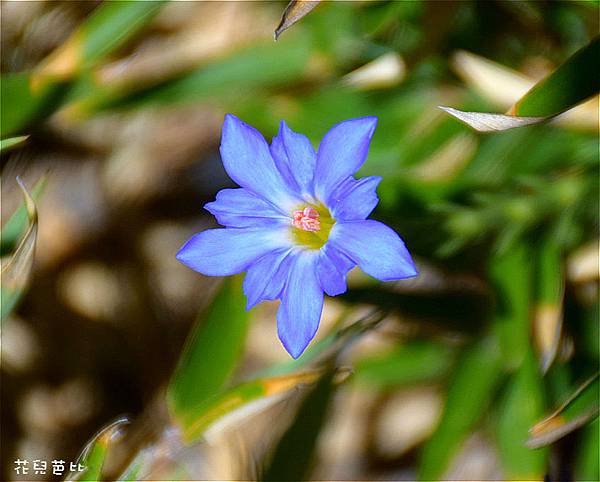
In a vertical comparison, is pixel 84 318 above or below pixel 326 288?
below

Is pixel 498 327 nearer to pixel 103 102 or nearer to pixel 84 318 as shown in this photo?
pixel 103 102

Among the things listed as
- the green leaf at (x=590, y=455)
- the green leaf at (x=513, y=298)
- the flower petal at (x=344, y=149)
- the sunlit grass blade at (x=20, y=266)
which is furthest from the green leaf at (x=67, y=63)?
the green leaf at (x=590, y=455)

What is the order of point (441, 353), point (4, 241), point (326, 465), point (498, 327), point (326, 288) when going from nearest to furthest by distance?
point (326, 288)
point (4, 241)
point (498, 327)
point (441, 353)
point (326, 465)

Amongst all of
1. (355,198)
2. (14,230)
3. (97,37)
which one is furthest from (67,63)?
(355,198)

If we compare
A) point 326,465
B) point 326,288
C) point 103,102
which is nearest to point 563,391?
point 326,465

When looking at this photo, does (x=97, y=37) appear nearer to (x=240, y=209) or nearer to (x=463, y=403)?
(x=240, y=209)

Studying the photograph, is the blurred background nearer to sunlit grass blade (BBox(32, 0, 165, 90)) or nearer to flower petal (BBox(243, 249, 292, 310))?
sunlit grass blade (BBox(32, 0, 165, 90))

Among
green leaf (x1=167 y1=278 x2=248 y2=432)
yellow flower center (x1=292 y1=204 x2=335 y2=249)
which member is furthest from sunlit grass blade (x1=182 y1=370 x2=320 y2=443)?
yellow flower center (x1=292 y1=204 x2=335 y2=249)
